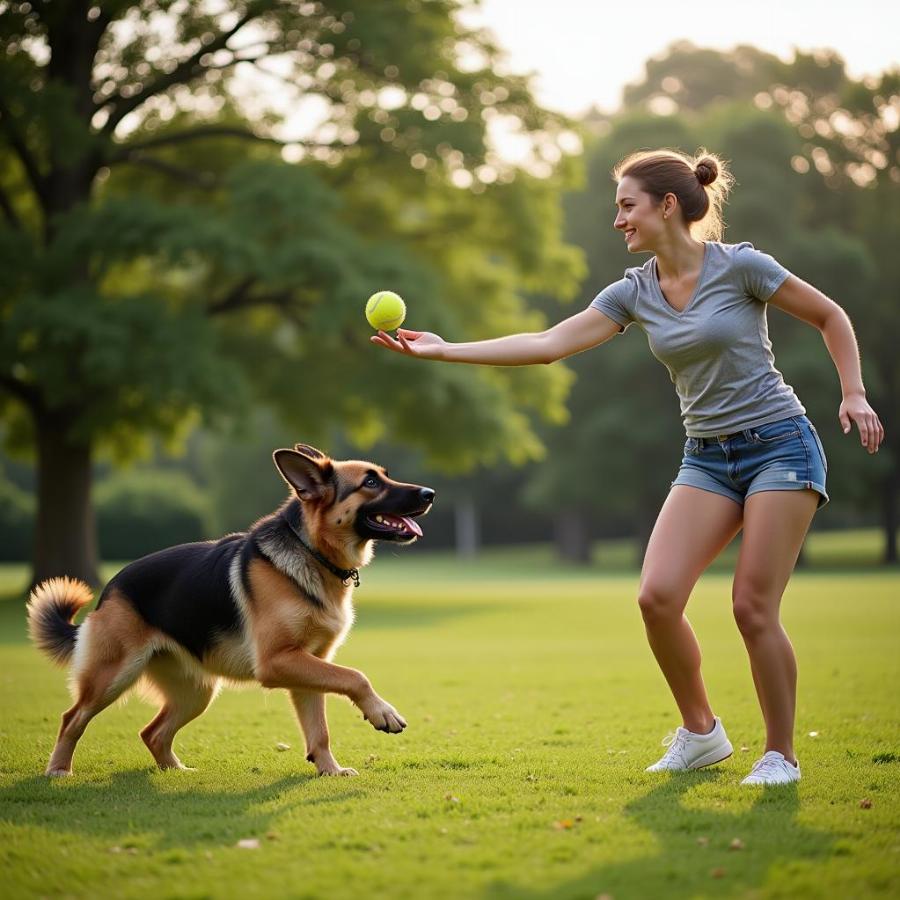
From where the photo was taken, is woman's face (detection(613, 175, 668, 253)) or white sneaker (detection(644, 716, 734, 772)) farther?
white sneaker (detection(644, 716, 734, 772))

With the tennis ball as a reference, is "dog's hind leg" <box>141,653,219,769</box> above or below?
below

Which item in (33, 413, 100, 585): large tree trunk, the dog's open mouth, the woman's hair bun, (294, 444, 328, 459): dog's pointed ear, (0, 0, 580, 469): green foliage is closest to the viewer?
the woman's hair bun

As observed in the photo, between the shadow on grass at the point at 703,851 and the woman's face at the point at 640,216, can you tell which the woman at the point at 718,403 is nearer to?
the woman's face at the point at 640,216

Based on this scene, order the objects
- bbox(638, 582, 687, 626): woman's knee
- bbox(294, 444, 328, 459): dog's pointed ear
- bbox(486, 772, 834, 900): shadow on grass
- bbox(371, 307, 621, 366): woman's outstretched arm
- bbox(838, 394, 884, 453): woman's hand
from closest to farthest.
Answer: bbox(486, 772, 834, 900): shadow on grass, bbox(838, 394, 884, 453): woman's hand, bbox(638, 582, 687, 626): woman's knee, bbox(371, 307, 621, 366): woman's outstretched arm, bbox(294, 444, 328, 459): dog's pointed ear

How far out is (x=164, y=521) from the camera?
41969 millimetres

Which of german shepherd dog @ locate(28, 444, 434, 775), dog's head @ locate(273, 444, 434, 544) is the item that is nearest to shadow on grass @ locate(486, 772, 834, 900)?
german shepherd dog @ locate(28, 444, 434, 775)

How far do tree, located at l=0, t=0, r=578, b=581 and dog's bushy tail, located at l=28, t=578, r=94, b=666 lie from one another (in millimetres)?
12942

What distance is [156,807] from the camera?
5328 mm

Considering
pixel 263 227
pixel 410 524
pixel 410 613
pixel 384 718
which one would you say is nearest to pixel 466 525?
pixel 410 613

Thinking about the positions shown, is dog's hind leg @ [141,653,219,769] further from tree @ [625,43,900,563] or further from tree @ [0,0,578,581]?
tree @ [625,43,900,563]

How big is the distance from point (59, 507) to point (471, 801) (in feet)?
63.2

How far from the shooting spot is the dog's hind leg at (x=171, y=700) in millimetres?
6664

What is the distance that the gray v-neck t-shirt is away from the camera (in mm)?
5512

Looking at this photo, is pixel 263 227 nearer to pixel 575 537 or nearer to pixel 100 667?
pixel 100 667
